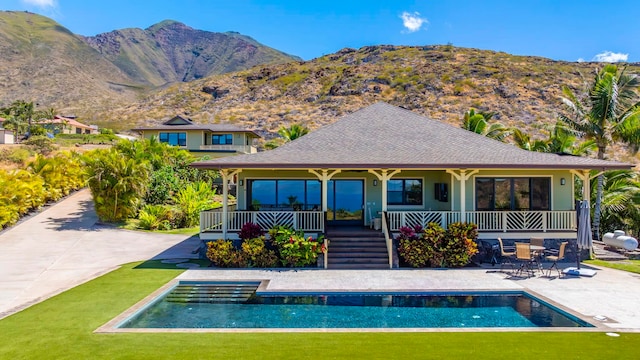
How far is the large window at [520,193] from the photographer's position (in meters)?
16.8

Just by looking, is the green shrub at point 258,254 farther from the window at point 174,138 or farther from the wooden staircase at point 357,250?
the window at point 174,138

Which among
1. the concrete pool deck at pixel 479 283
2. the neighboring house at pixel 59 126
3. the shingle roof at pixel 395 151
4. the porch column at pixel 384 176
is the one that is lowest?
the concrete pool deck at pixel 479 283

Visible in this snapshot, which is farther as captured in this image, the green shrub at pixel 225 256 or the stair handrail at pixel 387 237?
the stair handrail at pixel 387 237

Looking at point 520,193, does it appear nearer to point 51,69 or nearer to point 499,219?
point 499,219

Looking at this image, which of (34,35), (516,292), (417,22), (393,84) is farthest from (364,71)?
(34,35)

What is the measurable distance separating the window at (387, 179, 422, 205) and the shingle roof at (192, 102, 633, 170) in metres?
1.84

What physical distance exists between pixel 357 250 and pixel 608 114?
13157mm

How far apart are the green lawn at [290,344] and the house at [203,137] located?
29.7 metres

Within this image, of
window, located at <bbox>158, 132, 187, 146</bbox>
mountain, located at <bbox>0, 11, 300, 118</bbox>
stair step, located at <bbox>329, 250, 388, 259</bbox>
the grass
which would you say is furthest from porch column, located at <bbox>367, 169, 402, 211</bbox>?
mountain, located at <bbox>0, 11, 300, 118</bbox>

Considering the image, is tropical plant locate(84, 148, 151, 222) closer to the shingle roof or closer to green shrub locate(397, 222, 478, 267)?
the shingle roof

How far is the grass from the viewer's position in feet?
46.8

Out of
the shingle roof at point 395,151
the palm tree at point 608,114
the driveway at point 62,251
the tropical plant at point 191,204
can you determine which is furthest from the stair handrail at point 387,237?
the tropical plant at point 191,204

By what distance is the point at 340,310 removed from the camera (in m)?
10.1

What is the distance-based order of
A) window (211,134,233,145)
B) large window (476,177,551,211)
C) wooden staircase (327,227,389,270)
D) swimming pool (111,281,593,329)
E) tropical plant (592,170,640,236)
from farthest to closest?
window (211,134,233,145), tropical plant (592,170,640,236), large window (476,177,551,211), wooden staircase (327,227,389,270), swimming pool (111,281,593,329)
